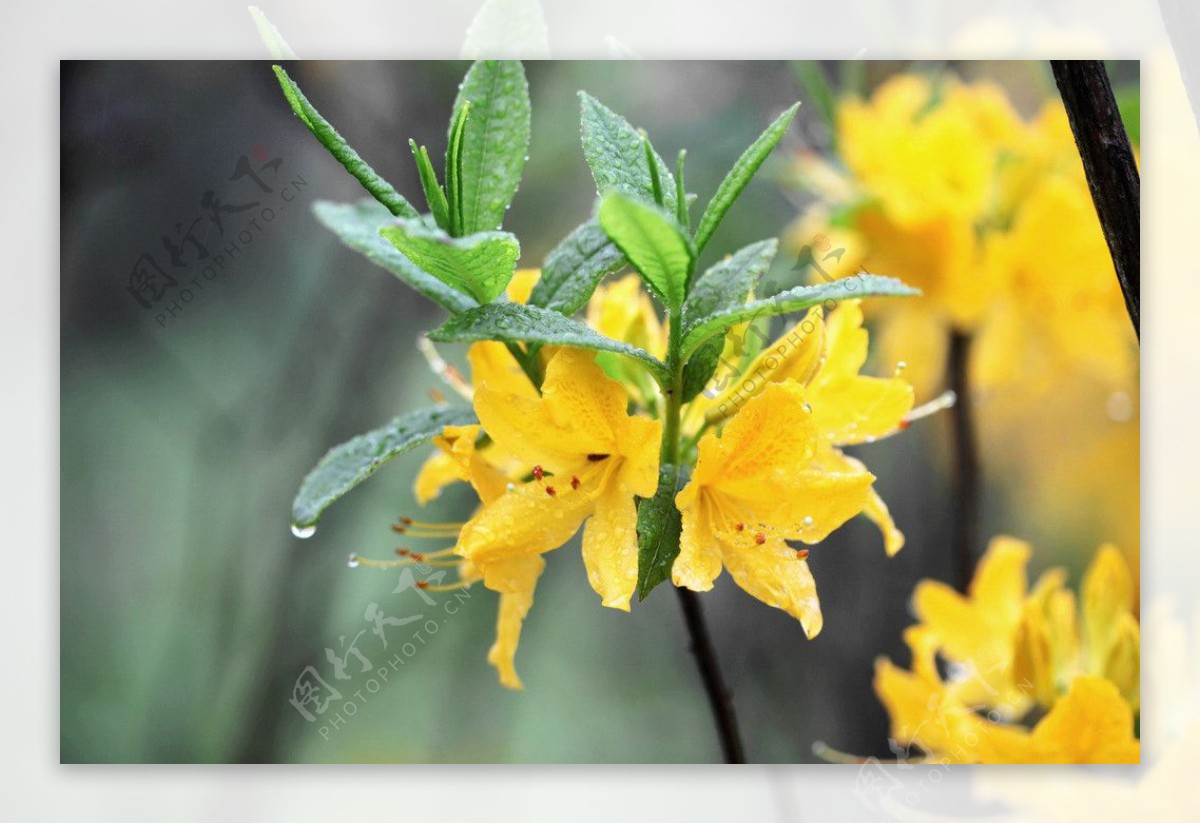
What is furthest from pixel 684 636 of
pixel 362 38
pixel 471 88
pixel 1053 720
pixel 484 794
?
pixel 471 88

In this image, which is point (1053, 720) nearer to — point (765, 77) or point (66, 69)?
point (765, 77)

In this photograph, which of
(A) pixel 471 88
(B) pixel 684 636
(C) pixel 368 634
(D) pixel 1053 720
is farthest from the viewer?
(B) pixel 684 636

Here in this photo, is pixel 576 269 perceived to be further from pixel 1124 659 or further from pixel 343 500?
pixel 343 500

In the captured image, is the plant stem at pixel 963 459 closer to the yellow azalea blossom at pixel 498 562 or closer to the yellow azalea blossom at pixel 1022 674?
the yellow azalea blossom at pixel 1022 674

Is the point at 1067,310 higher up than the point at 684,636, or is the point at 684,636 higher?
the point at 1067,310

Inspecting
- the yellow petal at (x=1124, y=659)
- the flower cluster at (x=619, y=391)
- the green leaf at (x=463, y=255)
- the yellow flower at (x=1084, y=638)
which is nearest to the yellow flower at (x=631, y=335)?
the flower cluster at (x=619, y=391)

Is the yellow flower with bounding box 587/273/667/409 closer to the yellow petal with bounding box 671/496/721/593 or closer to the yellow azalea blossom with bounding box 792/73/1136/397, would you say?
the yellow petal with bounding box 671/496/721/593

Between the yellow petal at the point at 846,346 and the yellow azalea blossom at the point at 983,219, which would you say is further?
the yellow azalea blossom at the point at 983,219
